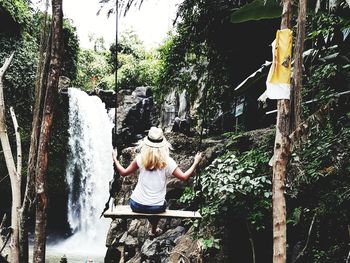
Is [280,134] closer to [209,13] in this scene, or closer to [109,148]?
[209,13]

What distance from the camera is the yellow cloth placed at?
3.16 metres

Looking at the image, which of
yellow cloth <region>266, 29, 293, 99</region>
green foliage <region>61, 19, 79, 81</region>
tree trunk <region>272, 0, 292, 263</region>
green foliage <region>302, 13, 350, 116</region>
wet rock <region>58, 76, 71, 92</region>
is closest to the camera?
tree trunk <region>272, 0, 292, 263</region>

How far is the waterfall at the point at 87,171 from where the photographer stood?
14.7 metres

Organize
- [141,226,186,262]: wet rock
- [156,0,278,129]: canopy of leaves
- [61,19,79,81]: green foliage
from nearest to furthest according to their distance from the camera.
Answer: [141,226,186,262]: wet rock, [156,0,278,129]: canopy of leaves, [61,19,79,81]: green foliage

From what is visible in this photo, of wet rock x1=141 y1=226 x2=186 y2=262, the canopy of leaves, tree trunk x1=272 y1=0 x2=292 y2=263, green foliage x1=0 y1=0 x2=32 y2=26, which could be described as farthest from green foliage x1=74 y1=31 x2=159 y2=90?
tree trunk x1=272 y1=0 x2=292 y2=263

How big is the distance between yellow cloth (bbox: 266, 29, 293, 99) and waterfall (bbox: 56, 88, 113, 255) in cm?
1206

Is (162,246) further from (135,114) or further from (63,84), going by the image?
(63,84)

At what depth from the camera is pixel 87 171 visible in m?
15.5

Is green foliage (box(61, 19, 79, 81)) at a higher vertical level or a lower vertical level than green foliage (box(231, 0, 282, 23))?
higher

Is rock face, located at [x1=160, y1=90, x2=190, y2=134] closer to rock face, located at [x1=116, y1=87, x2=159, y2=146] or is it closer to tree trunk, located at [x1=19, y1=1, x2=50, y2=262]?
rock face, located at [x1=116, y1=87, x2=159, y2=146]

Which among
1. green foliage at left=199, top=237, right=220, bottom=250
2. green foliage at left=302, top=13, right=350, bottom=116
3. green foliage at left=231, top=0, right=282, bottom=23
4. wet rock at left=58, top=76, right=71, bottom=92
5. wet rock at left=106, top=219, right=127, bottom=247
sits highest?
wet rock at left=58, top=76, right=71, bottom=92

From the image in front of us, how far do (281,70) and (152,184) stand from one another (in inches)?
74.1

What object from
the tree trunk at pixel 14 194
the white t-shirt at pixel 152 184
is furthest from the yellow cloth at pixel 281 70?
the tree trunk at pixel 14 194

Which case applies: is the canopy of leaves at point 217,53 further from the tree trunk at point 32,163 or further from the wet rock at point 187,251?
the tree trunk at point 32,163
